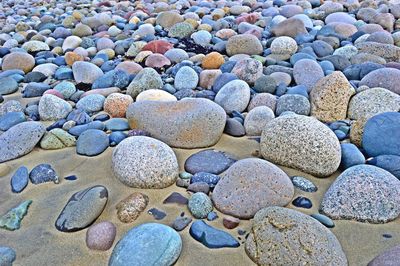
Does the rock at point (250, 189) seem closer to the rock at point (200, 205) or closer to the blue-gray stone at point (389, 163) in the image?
the rock at point (200, 205)

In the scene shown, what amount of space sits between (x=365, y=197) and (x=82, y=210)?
1.38 m

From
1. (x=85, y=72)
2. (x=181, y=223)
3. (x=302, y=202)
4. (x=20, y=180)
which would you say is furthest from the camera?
(x=85, y=72)

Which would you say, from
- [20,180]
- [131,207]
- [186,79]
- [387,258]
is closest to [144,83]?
[186,79]

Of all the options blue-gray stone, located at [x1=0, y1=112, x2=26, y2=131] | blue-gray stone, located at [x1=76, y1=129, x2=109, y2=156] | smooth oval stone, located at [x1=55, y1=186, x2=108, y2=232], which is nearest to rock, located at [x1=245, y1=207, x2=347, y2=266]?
smooth oval stone, located at [x1=55, y1=186, x2=108, y2=232]

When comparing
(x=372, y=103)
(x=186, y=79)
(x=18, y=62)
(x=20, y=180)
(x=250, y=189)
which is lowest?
(x=18, y=62)

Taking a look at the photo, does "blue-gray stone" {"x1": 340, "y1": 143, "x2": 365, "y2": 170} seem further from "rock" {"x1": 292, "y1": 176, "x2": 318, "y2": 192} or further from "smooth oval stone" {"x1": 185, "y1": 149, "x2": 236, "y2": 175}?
"smooth oval stone" {"x1": 185, "y1": 149, "x2": 236, "y2": 175}

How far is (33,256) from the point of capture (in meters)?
1.73

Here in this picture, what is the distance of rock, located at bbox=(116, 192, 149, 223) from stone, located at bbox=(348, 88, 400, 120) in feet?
5.21

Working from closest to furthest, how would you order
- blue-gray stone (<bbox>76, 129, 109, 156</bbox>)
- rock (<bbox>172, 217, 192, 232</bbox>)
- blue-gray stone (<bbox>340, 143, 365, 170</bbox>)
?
rock (<bbox>172, 217, 192, 232</bbox>) < blue-gray stone (<bbox>340, 143, 365, 170</bbox>) < blue-gray stone (<bbox>76, 129, 109, 156</bbox>)

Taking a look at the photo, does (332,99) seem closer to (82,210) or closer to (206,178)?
(206,178)

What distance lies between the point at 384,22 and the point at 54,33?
4.13 meters

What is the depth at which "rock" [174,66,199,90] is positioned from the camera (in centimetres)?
328

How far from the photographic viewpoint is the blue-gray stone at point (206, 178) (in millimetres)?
2073

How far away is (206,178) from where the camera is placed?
2.10m
